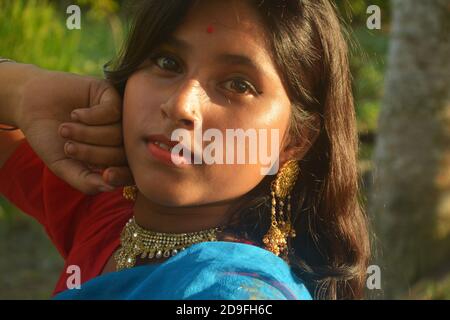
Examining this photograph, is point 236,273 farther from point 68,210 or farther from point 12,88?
point 12,88

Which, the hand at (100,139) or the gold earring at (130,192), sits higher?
the hand at (100,139)

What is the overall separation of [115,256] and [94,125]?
10.7 inches

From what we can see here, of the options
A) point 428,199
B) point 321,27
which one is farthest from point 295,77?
point 428,199

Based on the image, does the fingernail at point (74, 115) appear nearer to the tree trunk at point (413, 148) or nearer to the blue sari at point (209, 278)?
the blue sari at point (209, 278)

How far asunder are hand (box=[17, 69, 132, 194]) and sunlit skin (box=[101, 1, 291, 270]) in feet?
0.15

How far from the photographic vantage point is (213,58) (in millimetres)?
1295

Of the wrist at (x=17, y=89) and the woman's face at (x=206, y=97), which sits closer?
the woman's face at (x=206, y=97)

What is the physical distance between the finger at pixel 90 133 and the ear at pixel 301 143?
0.33 m

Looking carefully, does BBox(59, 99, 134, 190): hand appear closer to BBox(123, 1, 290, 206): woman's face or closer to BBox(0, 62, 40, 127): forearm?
BBox(123, 1, 290, 206): woman's face

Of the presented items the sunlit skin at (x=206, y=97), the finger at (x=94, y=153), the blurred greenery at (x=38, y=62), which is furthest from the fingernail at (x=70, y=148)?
the blurred greenery at (x=38, y=62)

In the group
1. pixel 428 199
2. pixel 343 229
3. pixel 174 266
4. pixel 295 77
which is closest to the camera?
pixel 174 266

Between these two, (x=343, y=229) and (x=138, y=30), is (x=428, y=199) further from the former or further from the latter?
(x=138, y=30)

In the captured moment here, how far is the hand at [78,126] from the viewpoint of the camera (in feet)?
4.57

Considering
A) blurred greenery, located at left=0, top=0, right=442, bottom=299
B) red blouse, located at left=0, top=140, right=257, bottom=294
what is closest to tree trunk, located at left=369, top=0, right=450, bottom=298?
blurred greenery, located at left=0, top=0, right=442, bottom=299
